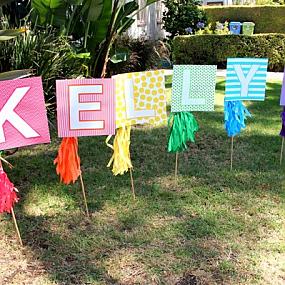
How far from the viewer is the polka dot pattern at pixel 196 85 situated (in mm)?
3803

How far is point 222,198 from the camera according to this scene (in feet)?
12.3

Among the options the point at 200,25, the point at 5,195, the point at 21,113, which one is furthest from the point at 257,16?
the point at 5,195

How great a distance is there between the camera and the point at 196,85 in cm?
385

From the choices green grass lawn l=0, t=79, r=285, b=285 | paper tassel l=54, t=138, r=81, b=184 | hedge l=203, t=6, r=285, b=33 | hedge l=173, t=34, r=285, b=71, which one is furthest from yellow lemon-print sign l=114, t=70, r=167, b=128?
hedge l=203, t=6, r=285, b=33

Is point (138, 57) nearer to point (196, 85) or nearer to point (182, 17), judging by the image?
point (182, 17)

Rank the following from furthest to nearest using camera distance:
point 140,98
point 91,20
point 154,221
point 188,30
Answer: point 188,30 → point 91,20 → point 140,98 → point 154,221

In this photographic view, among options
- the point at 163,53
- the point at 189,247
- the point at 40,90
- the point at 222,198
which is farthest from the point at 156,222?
the point at 163,53

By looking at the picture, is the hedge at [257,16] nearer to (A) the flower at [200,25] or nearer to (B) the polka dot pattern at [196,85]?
(A) the flower at [200,25]

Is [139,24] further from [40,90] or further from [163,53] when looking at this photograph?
[40,90]

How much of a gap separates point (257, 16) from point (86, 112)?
12549 mm

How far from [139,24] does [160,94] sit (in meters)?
9.13

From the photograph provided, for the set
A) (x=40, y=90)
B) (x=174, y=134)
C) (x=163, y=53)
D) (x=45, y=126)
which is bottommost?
(x=163, y=53)

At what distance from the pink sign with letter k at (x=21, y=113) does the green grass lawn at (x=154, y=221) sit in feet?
2.33

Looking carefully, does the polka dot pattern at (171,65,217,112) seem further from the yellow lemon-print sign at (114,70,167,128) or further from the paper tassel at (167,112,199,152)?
the yellow lemon-print sign at (114,70,167,128)
